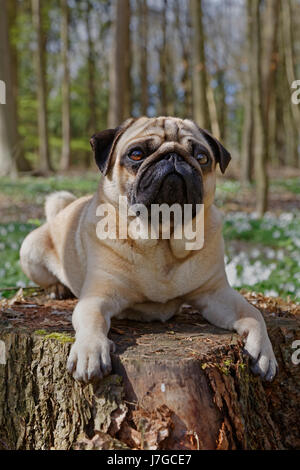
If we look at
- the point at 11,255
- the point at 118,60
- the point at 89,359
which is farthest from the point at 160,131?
the point at 118,60

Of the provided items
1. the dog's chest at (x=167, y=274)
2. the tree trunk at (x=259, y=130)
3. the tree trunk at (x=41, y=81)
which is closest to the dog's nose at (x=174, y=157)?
the dog's chest at (x=167, y=274)

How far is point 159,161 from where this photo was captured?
2.88 meters

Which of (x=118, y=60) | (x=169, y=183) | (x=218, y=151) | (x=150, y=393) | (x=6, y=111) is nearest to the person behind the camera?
(x=150, y=393)

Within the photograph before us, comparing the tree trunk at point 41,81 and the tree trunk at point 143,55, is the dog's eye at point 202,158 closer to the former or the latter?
the tree trunk at point 41,81

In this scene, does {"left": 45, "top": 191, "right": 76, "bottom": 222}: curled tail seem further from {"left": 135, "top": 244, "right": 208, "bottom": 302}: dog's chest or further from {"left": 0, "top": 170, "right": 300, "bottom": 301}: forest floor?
{"left": 135, "top": 244, "right": 208, "bottom": 302}: dog's chest

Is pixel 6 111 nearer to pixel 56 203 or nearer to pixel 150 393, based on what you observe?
pixel 56 203

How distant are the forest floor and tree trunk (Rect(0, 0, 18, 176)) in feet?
2.86

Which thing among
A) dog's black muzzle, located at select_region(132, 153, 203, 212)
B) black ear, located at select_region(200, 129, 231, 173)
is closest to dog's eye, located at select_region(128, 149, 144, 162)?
dog's black muzzle, located at select_region(132, 153, 203, 212)

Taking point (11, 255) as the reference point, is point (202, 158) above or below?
above

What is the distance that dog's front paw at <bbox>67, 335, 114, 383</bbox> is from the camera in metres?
2.38

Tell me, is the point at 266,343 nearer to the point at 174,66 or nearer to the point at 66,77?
the point at 66,77

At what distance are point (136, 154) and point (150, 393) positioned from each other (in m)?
1.38

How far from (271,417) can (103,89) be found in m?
31.6

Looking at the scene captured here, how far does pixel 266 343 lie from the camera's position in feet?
9.16
